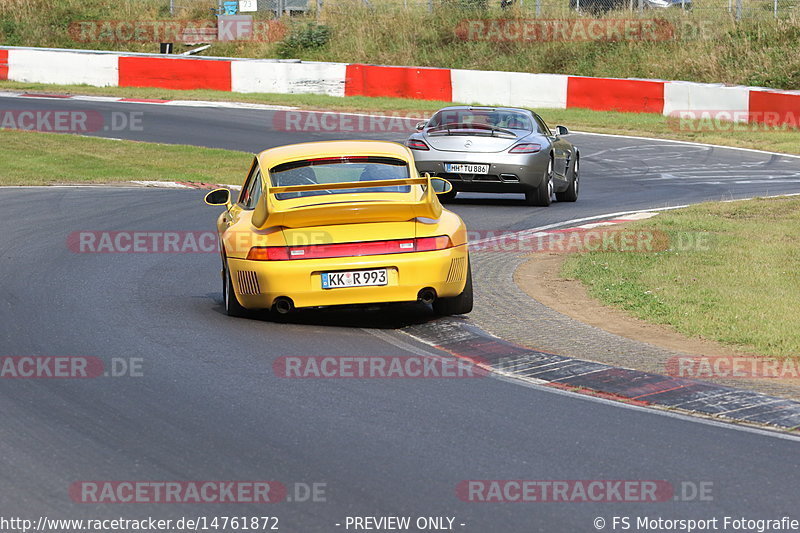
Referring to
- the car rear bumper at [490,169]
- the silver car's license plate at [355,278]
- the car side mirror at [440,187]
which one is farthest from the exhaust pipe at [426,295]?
the car rear bumper at [490,169]

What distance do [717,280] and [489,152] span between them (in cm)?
601

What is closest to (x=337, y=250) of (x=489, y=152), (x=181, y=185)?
(x=489, y=152)

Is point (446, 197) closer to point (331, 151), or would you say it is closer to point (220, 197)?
point (220, 197)

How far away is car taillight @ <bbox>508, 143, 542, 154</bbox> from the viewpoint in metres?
17.2

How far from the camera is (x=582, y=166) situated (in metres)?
23.6

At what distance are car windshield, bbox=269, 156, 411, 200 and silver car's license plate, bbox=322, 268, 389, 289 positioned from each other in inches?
46.8

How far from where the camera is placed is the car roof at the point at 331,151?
10.4m

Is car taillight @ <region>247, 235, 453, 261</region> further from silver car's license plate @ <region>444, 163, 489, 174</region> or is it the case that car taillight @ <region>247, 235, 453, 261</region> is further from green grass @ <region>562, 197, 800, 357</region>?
silver car's license plate @ <region>444, 163, 489, 174</region>

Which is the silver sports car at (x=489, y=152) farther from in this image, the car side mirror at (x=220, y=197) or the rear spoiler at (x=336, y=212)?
the rear spoiler at (x=336, y=212)

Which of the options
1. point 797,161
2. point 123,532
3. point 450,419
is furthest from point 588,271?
point 797,161

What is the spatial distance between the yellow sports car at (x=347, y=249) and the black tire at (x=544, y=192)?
26.1 feet

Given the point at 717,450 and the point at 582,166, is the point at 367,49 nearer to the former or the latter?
the point at 582,166

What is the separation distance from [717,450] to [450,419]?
1438 millimetres

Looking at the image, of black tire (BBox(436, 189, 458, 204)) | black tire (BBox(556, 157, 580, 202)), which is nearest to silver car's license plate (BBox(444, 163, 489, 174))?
black tire (BBox(436, 189, 458, 204))
